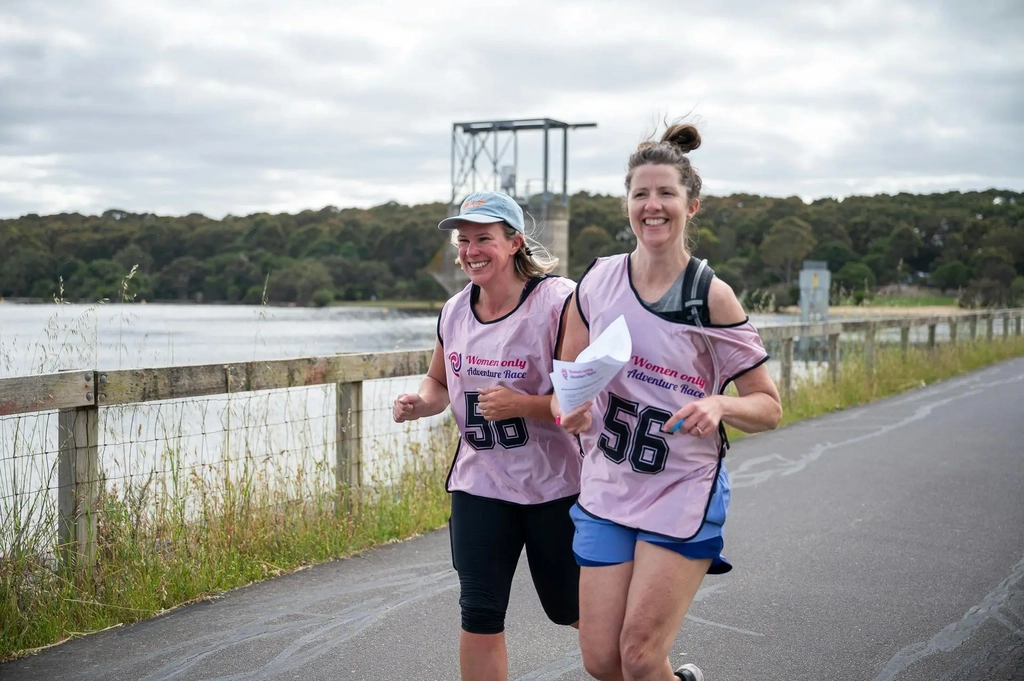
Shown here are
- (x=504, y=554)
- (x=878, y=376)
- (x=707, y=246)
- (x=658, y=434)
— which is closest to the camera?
(x=658, y=434)

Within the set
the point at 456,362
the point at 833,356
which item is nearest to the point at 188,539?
the point at 456,362

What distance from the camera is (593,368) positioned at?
2.97 m

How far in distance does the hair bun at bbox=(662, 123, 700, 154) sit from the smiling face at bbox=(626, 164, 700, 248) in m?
0.21

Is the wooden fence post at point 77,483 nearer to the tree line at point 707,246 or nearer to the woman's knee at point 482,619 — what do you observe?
the woman's knee at point 482,619

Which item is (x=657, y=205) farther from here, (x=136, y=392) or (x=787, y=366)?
(x=787, y=366)

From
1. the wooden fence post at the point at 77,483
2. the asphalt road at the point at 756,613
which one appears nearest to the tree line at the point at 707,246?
the asphalt road at the point at 756,613

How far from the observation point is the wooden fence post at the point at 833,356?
14906 millimetres

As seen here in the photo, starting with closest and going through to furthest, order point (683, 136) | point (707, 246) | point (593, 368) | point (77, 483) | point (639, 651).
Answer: point (593, 368), point (639, 651), point (683, 136), point (77, 483), point (707, 246)

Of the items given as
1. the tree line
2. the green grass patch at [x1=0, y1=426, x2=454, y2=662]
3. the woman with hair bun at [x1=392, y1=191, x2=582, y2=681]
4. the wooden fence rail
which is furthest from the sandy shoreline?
the woman with hair bun at [x1=392, y1=191, x2=582, y2=681]

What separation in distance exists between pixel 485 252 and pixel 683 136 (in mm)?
807

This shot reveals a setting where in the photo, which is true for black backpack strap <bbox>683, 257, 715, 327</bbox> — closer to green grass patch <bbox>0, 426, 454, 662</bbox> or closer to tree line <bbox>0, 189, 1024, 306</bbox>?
green grass patch <bbox>0, 426, 454, 662</bbox>

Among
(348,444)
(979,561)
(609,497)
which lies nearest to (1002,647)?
(979,561)

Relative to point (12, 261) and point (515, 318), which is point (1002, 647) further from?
point (12, 261)

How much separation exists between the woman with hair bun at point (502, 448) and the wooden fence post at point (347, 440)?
3.19 meters
